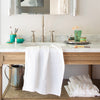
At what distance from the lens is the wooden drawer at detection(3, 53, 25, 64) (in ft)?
5.47

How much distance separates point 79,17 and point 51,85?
961 mm

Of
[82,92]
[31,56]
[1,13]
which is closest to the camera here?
[31,56]

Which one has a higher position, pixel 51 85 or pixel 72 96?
pixel 51 85

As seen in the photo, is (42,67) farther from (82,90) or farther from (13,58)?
(82,90)

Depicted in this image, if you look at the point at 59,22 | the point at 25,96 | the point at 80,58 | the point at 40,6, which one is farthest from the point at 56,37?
the point at 25,96

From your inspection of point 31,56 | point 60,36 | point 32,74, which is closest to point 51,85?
point 32,74

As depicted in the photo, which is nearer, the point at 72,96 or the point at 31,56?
the point at 31,56

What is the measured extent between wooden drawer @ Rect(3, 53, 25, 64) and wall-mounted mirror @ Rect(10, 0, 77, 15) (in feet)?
2.39

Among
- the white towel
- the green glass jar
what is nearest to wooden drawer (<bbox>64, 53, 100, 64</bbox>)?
the white towel

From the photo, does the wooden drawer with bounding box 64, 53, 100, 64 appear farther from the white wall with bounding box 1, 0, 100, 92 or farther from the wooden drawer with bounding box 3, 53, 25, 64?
the white wall with bounding box 1, 0, 100, 92

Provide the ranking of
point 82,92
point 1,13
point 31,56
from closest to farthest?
point 31,56, point 82,92, point 1,13

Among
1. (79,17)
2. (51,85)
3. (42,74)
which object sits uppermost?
(79,17)

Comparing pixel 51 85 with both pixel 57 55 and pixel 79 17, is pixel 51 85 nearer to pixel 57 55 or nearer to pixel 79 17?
pixel 57 55

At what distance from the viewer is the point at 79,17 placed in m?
2.28
